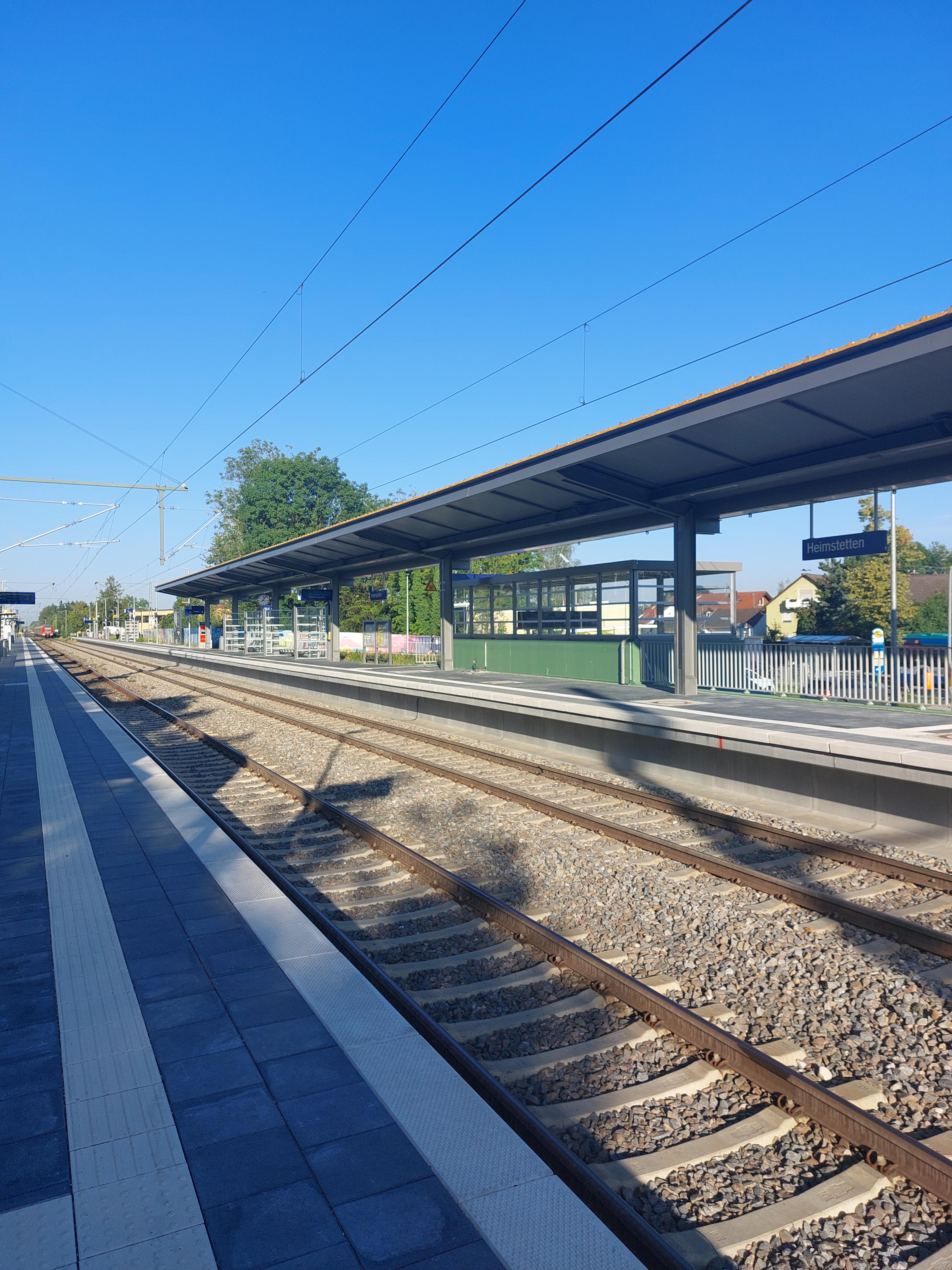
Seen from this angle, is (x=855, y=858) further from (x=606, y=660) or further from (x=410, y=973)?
(x=606, y=660)

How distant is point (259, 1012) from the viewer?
4250 mm

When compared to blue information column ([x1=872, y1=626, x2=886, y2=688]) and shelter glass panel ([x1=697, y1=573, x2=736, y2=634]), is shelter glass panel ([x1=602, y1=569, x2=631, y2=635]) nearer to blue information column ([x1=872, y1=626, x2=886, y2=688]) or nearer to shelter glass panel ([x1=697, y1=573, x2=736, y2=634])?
shelter glass panel ([x1=697, y1=573, x2=736, y2=634])

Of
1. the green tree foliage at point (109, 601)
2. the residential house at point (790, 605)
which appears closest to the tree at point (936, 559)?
the residential house at point (790, 605)

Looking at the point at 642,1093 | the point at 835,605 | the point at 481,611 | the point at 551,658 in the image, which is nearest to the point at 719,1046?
the point at 642,1093

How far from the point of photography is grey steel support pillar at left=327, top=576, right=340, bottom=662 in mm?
33031

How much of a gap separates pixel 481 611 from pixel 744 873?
1770 cm

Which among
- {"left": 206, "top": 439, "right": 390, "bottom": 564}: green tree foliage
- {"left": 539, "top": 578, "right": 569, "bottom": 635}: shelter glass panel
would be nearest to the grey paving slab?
{"left": 539, "top": 578, "right": 569, "bottom": 635}: shelter glass panel

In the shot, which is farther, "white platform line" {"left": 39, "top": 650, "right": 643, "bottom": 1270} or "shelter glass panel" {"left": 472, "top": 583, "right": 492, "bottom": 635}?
"shelter glass panel" {"left": 472, "top": 583, "right": 492, "bottom": 635}

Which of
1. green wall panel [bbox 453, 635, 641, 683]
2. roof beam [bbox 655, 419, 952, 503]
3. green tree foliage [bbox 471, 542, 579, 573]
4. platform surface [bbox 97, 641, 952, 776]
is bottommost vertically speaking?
platform surface [bbox 97, 641, 952, 776]

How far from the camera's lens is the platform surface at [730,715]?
896 cm

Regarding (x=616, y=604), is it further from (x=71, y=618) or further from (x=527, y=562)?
(x=71, y=618)

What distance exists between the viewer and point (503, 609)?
23.1m

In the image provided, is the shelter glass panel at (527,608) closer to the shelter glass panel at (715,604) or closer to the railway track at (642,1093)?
the shelter glass panel at (715,604)

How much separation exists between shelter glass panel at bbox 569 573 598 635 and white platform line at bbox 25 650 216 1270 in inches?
573
